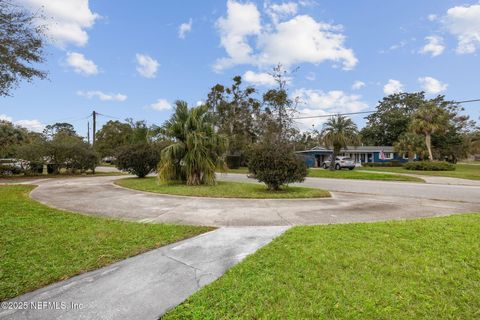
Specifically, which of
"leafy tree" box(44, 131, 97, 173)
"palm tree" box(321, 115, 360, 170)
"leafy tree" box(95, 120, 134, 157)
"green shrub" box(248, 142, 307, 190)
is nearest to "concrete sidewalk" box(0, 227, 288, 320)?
"green shrub" box(248, 142, 307, 190)

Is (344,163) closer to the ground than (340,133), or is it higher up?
closer to the ground

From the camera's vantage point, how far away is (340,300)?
2.40 meters

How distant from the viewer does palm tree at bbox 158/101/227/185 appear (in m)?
11.4

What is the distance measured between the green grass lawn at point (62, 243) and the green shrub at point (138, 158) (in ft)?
30.2

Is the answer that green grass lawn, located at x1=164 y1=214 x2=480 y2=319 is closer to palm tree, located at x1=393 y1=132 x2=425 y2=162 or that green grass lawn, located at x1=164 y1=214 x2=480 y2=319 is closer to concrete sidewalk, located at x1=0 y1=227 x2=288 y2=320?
concrete sidewalk, located at x1=0 y1=227 x2=288 y2=320

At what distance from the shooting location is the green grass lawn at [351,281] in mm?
2260

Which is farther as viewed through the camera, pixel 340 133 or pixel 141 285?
pixel 340 133

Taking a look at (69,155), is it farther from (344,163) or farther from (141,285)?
(344,163)

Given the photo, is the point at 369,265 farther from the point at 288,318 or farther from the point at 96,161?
the point at 96,161

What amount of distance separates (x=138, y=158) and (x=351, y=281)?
46.9 ft

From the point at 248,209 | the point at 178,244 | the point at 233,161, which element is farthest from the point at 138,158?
the point at 233,161

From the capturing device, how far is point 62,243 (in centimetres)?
397

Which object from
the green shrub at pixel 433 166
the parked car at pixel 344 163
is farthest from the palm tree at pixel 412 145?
the parked car at pixel 344 163

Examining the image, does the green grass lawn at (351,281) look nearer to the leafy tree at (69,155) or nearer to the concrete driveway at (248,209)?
the concrete driveway at (248,209)
